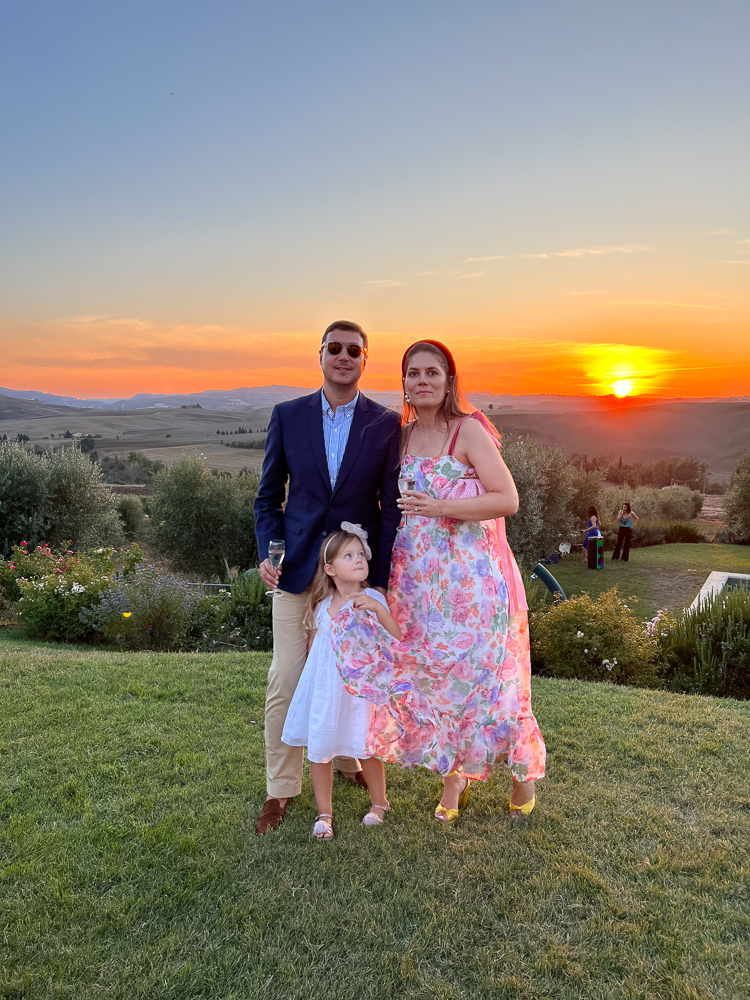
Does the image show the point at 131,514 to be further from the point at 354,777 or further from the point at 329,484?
the point at 329,484

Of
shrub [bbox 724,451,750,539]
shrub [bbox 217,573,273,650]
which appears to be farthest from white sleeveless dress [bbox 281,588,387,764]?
shrub [bbox 724,451,750,539]

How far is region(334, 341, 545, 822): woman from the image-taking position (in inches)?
135

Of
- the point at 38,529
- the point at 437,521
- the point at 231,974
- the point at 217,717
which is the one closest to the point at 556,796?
the point at 437,521

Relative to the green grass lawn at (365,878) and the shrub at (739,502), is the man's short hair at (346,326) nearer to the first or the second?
the green grass lawn at (365,878)

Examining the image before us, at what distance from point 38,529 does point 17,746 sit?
22.7m

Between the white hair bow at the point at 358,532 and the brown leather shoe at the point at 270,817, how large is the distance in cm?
158

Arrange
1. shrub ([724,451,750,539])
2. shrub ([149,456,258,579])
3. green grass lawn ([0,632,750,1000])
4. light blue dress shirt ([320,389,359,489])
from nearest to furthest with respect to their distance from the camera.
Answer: green grass lawn ([0,632,750,1000])
light blue dress shirt ([320,389,359,489])
shrub ([724,451,750,539])
shrub ([149,456,258,579])

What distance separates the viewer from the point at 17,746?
15.5 feet

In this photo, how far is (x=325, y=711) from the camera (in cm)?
340

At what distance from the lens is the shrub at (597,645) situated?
730 cm

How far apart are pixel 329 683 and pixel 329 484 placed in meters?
1.06

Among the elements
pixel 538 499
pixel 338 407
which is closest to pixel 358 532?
pixel 338 407

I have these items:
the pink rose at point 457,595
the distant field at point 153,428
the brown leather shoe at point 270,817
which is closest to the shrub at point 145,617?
the brown leather shoe at point 270,817

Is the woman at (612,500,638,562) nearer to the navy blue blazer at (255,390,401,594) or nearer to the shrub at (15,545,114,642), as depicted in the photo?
the shrub at (15,545,114,642)
